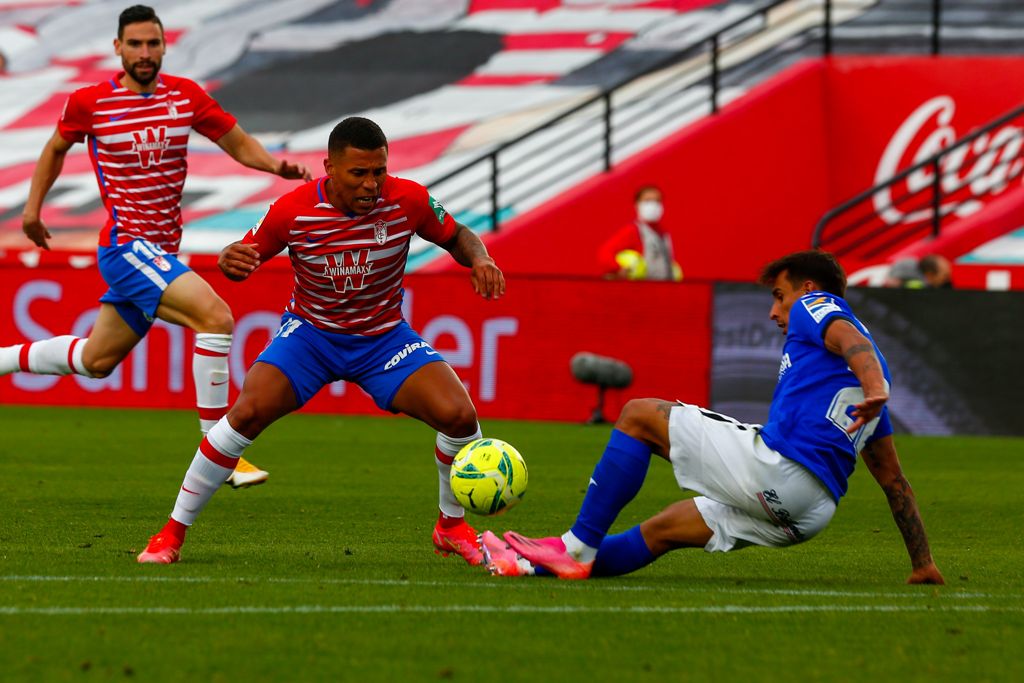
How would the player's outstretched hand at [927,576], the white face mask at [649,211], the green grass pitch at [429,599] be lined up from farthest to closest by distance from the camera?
the white face mask at [649,211] < the player's outstretched hand at [927,576] < the green grass pitch at [429,599]

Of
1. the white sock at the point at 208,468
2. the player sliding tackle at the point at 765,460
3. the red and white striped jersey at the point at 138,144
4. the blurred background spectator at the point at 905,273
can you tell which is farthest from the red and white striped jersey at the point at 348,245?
the blurred background spectator at the point at 905,273

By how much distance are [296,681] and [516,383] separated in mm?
10522

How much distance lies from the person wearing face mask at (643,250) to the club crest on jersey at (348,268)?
32.5ft

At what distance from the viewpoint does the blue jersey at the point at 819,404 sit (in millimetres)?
5840

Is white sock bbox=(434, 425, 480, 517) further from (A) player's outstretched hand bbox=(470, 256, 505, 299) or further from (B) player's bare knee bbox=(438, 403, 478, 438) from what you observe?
(A) player's outstretched hand bbox=(470, 256, 505, 299)

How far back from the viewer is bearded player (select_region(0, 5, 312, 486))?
8461mm

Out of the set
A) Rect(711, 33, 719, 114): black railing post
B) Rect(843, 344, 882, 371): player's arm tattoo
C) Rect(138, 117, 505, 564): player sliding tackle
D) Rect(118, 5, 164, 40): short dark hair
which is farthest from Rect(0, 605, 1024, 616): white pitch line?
Rect(711, 33, 719, 114): black railing post

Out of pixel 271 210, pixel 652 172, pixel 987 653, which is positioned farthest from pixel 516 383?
pixel 987 653

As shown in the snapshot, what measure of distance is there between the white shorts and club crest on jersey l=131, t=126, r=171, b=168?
12.1 feet

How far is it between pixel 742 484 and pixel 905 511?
0.77 meters

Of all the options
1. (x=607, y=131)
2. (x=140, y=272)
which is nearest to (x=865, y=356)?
(x=140, y=272)

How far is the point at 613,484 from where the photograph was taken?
6.00 meters

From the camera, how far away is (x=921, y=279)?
50.1 feet

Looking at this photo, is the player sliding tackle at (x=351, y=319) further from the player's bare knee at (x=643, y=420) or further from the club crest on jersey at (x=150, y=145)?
the club crest on jersey at (x=150, y=145)
